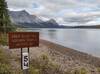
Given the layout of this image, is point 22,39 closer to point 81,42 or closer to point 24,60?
point 24,60

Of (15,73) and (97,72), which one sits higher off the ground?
(15,73)

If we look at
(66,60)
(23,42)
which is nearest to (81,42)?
(66,60)

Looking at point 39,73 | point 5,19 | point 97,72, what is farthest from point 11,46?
point 5,19

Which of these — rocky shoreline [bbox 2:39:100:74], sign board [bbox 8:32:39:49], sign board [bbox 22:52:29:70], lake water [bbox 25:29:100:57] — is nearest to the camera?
sign board [bbox 8:32:39:49]

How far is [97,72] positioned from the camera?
13.9 m

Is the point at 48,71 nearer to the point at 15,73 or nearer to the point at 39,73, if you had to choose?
the point at 39,73

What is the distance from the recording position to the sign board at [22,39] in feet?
23.9

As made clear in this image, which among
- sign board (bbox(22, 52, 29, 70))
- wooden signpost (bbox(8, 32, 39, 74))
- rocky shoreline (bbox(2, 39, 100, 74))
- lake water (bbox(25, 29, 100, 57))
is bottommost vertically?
lake water (bbox(25, 29, 100, 57))

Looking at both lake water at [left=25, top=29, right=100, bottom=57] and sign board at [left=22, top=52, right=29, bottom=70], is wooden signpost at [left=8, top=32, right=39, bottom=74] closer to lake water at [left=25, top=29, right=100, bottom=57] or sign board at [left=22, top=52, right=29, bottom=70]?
sign board at [left=22, top=52, right=29, bottom=70]

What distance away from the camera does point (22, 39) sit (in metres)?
7.54

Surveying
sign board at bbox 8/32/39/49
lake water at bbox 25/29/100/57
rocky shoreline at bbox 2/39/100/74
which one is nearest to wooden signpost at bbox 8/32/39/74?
sign board at bbox 8/32/39/49

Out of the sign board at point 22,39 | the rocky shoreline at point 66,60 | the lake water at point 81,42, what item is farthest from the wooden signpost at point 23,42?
the lake water at point 81,42

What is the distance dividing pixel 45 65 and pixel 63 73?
943 mm

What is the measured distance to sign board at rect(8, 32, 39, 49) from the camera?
7.29 m
